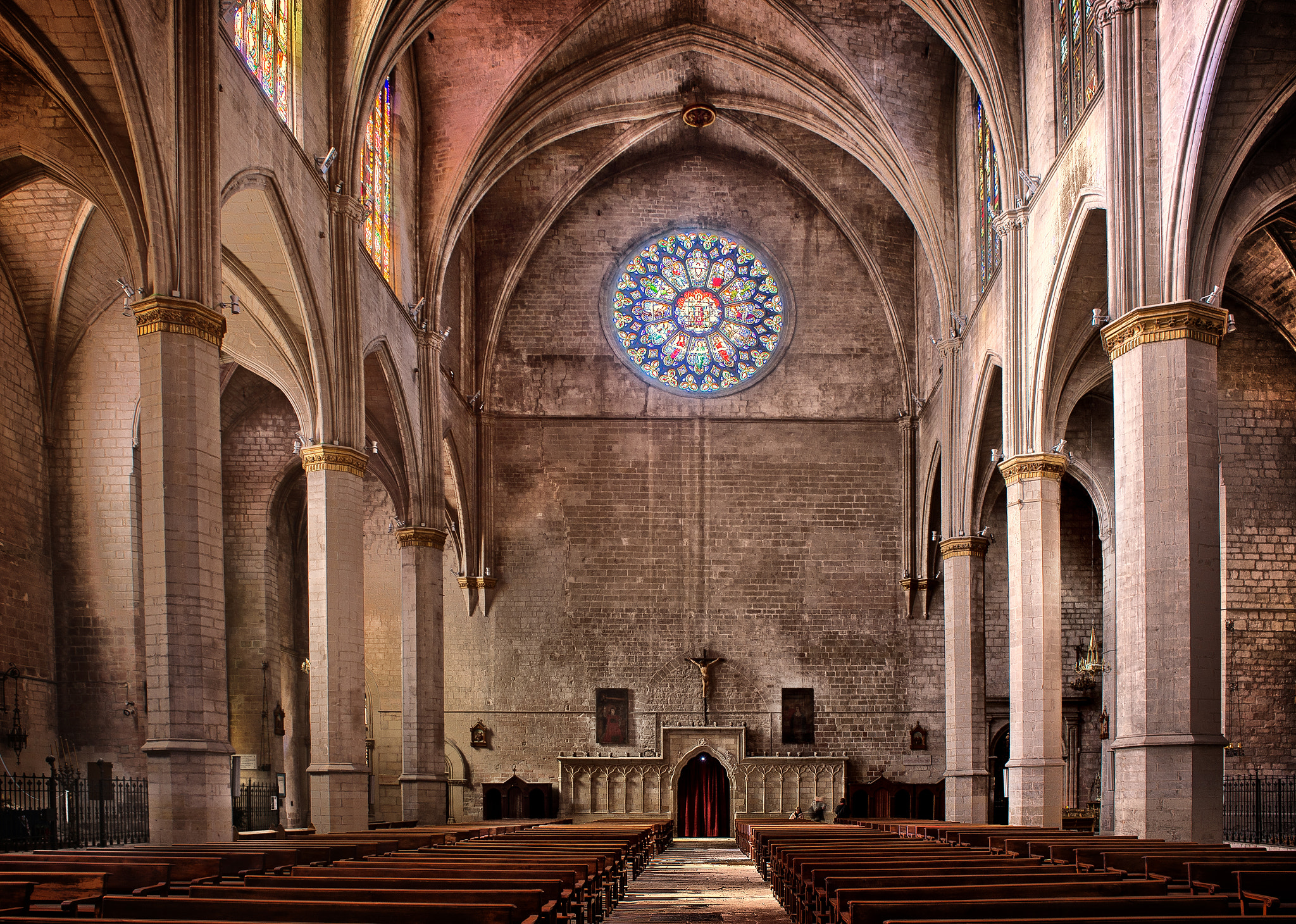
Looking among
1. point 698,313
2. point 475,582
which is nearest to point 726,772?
point 475,582

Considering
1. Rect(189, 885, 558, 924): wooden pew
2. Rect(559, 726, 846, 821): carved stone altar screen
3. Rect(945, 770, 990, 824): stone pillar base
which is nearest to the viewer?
Rect(189, 885, 558, 924): wooden pew

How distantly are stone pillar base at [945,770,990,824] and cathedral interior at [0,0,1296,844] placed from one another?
0.24 ft

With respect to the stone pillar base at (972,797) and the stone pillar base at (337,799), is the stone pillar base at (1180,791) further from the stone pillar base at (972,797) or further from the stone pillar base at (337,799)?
the stone pillar base at (337,799)

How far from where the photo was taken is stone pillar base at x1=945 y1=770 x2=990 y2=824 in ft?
76.6

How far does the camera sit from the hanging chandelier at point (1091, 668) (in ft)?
79.3

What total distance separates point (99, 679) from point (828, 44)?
18466mm

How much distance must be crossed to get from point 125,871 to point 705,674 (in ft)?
75.7

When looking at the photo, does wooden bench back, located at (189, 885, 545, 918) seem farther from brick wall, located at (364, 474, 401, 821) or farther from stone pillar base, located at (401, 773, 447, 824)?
brick wall, located at (364, 474, 401, 821)

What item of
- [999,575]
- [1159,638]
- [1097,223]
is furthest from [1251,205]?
[999,575]

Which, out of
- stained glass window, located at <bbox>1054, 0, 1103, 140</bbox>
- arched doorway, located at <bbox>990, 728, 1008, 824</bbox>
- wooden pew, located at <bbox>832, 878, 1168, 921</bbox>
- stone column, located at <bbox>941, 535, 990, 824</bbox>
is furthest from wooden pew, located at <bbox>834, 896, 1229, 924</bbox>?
arched doorway, located at <bbox>990, 728, 1008, 824</bbox>

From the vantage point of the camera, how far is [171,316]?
1300cm

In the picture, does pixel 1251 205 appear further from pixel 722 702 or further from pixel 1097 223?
pixel 722 702

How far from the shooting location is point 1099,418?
26.2m

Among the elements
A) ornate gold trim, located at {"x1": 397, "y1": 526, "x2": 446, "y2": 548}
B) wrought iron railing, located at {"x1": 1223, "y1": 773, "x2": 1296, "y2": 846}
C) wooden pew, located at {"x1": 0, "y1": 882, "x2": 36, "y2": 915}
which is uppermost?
ornate gold trim, located at {"x1": 397, "y1": 526, "x2": 446, "y2": 548}
